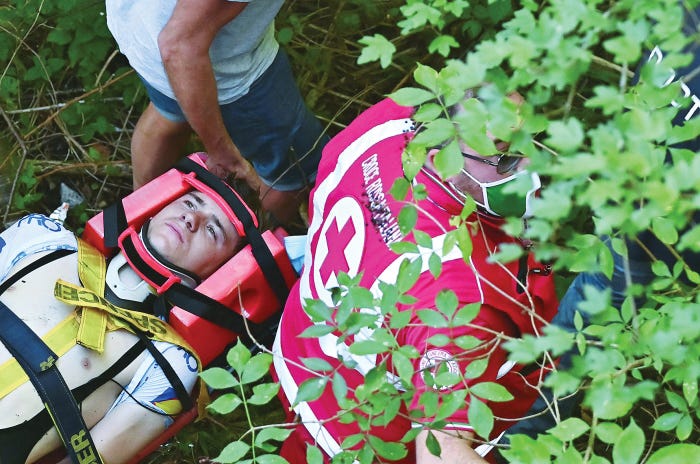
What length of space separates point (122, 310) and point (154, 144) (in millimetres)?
764

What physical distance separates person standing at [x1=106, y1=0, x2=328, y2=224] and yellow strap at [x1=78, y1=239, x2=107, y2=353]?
1.72 feet

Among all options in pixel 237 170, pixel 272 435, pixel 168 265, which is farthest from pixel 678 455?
pixel 237 170

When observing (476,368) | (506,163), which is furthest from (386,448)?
(506,163)

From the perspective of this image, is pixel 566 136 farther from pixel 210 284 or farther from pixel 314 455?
pixel 210 284

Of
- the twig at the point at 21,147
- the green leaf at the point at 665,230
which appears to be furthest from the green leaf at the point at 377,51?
the twig at the point at 21,147

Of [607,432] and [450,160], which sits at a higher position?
[450,160]

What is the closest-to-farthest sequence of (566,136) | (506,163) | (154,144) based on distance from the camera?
(566,136)
(506,163)
(154,144)

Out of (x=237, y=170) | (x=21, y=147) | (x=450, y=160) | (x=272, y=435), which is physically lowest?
(x=21, y=147)

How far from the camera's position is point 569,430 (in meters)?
1.22

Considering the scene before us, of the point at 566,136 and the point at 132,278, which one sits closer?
the point at 566,136

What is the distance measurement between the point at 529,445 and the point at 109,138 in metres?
3.11

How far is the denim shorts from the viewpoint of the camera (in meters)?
2.76

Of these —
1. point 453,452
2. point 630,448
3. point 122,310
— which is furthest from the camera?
point 122,310

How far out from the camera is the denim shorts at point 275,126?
2.76 m
